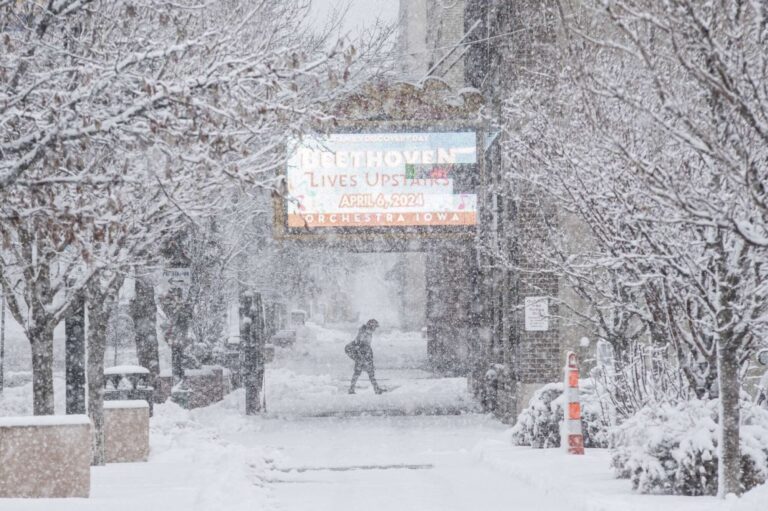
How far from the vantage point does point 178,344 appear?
77.2ft

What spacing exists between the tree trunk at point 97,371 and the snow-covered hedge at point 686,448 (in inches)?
246

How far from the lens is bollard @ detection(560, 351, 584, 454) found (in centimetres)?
1221

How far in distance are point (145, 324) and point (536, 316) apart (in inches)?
346

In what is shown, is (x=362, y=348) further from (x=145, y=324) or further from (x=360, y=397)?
(x=145, y=324)

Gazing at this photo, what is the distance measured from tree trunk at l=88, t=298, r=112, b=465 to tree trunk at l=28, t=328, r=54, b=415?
108 cm

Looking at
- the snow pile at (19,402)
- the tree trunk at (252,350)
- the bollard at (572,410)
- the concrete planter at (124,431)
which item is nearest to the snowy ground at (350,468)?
the snow pile at (19,402)

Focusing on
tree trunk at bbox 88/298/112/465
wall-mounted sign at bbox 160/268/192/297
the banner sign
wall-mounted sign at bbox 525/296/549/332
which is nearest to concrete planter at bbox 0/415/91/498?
tree trunk at bbox 88/298/112/465

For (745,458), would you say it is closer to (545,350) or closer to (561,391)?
(561,391)

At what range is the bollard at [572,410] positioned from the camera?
481 inches

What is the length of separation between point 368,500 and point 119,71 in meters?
5.21

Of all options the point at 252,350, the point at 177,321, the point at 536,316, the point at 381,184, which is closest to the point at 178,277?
the point at 252,350

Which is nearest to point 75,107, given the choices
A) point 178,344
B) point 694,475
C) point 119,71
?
point 119,71

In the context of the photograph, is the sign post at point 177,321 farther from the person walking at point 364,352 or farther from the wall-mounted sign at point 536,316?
the wall-mounted sign at point 536,316

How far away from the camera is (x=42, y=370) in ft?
38.2
